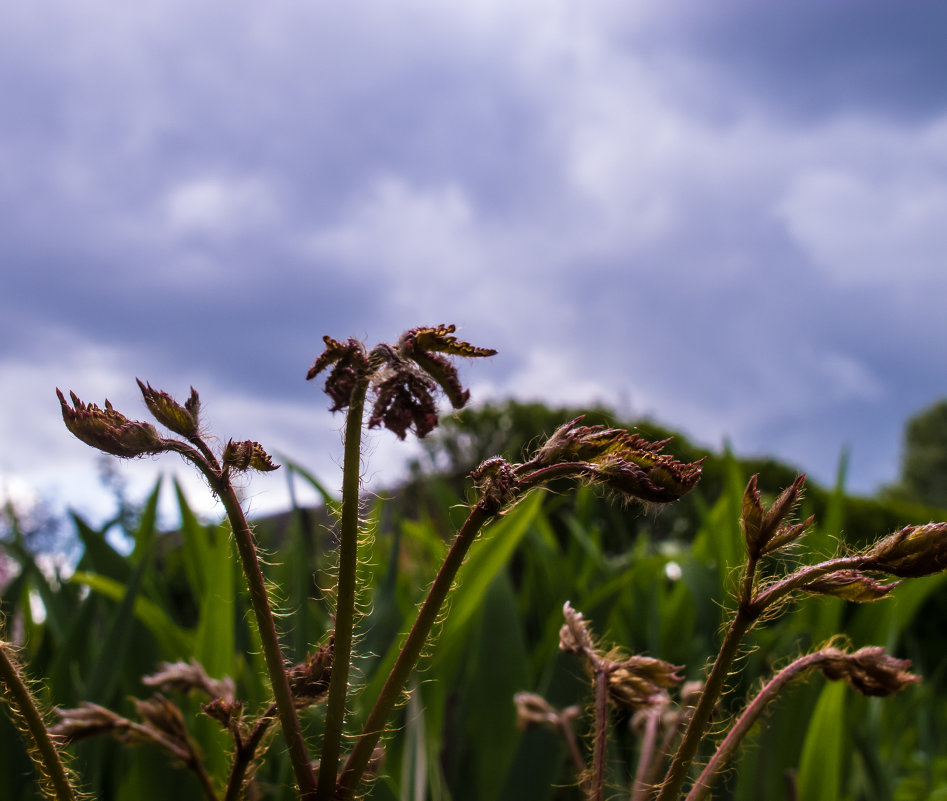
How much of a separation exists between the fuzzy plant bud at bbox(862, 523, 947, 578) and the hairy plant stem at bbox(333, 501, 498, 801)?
0.93ft

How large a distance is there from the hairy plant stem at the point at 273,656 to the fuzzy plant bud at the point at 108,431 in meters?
0.06

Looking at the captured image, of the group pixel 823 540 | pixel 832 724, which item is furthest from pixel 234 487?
pixel 823 540

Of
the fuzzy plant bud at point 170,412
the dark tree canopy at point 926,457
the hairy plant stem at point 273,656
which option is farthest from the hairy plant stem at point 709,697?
the dark tree canopy at point 926,457

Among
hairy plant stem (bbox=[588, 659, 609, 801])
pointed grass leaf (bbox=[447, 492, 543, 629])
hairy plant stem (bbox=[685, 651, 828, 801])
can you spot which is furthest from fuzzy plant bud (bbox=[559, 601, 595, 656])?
pointed grass leaf (bbox=[447, 492, 543, 629])

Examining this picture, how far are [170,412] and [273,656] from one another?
0.19 meters

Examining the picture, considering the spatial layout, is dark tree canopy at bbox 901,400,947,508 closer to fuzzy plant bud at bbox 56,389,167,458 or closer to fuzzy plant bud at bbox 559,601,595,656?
fuzzy plant bud at bbox 559,601,595,656

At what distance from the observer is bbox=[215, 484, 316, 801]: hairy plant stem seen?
549mm

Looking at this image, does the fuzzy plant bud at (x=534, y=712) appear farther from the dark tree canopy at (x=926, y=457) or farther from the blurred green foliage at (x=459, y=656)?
the dark tree canopy at (x=926, y=457)

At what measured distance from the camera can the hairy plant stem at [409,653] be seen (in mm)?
543

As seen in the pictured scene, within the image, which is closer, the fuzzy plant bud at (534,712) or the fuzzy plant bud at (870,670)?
the fuzzy plant bud at (870,670)

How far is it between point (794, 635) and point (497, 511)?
193cm

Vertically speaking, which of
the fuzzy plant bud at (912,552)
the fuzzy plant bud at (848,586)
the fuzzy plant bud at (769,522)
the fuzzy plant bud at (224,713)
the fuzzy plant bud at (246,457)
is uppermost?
the fuzzy plant bud at (246,457)

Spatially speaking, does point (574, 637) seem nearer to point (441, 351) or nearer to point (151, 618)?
point (441, 351)

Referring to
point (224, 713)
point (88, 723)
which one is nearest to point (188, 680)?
point (88, 723)
